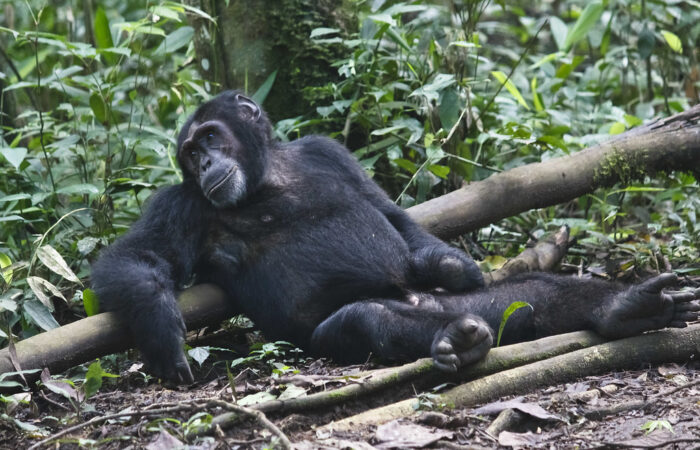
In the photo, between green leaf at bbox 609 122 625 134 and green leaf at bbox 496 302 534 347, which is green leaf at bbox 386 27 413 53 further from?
green leaf at bbox 496 302 534 347

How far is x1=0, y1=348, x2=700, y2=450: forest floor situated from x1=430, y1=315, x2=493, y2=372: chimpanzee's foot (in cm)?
19

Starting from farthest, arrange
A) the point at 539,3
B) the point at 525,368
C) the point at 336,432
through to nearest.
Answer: the point at 539,3 < the point at 525,368 < the point at 336,432

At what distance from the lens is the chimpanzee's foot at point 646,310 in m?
4.27

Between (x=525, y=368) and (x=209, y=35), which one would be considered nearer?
(x=525, y=368)

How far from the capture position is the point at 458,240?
6398mm

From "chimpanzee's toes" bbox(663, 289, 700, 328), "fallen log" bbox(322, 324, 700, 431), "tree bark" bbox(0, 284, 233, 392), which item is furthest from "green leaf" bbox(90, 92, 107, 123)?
"chimpanzee's toes" bbox(663, 289, 700, 328)

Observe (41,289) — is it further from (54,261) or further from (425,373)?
(425,373)

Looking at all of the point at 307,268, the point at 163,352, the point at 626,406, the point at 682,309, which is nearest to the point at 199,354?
the point at 163,352

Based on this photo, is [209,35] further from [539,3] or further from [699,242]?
[539,3]

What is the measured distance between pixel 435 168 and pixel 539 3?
861 centimetres

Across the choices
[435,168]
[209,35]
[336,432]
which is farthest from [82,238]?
[336,432]

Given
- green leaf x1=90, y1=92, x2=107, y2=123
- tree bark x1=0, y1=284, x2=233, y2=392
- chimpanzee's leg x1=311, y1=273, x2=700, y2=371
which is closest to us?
chimpanzee's leg x1=311, y1=273, x2=700, y2=371

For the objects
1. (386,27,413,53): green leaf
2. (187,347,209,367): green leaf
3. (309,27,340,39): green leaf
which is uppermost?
(309,27,340,39): green leaf

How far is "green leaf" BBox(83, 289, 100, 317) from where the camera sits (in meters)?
4.67
